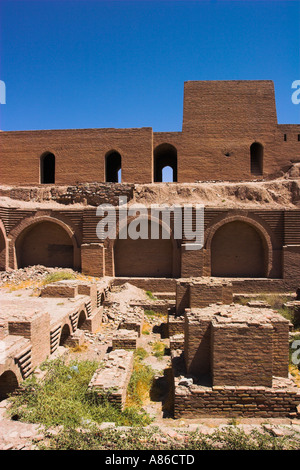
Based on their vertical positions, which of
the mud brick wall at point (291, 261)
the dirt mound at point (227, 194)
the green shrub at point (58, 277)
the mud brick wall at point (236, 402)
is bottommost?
the mud brick wall at point (236, 402)

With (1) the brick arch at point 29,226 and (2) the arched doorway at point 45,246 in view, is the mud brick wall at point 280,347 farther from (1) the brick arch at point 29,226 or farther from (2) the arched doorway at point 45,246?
(2) the arched doorway at point 45,246

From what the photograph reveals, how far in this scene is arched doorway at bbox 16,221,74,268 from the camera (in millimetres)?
14414

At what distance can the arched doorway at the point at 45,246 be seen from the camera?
47.3 feet

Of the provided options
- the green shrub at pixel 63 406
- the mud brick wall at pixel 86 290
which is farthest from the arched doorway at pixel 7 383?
the mud brick wall at pixel 86 290

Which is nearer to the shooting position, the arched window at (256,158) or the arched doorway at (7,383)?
the arched doorway at (7,383)

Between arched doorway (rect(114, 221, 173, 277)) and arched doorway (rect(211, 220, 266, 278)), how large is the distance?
200cm

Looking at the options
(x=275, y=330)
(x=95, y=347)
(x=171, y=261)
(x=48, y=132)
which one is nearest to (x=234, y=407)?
(x=275, y=330)

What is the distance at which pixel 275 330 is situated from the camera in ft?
18.3

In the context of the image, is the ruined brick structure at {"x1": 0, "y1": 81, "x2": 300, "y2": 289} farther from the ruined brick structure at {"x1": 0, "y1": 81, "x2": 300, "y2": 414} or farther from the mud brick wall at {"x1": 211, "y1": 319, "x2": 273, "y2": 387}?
the mud brick wall at {"x1": 211, "y1": 319, "x2": 273, "y2": 387}

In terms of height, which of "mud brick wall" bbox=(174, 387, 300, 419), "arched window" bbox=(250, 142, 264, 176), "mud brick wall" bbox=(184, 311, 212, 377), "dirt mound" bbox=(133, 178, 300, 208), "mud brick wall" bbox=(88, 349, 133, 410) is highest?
"arched window" bbox=(250, 142, 264, 176)

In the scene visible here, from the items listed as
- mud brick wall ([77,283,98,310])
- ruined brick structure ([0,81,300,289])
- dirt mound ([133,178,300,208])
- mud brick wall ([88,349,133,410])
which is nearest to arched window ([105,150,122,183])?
ruined brick structure ([0,81,300,289])

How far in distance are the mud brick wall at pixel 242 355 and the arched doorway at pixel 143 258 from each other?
8.77 meters

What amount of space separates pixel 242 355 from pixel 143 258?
9118 mm

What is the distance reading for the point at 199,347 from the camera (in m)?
5.64
